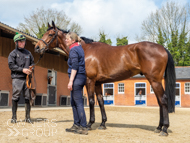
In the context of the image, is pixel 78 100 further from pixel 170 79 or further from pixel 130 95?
pixel 130 95

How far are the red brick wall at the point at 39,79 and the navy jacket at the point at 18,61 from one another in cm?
687

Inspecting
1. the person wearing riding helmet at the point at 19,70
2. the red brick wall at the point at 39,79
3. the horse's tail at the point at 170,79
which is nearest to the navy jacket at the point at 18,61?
the person wearing riding helmet at the point at 19,70

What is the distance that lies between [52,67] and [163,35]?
73.5 feet

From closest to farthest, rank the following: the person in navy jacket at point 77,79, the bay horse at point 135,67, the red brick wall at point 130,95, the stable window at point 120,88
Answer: the person in navy jacket at point 77,79
the bay horse at point 135,67
the red brick wall at point 130,95
the stable window at point 120,88

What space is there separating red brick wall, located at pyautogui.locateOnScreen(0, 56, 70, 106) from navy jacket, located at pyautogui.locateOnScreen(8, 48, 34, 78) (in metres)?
6.87

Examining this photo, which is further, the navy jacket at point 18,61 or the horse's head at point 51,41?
the horse's head at point 51,41

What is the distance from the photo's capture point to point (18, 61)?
520 cm

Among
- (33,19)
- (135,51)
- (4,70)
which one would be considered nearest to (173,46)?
(33,19)

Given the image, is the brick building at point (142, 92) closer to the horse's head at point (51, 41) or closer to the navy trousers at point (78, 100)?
the horse's head at point (51, 41)

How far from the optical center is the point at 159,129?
185 inches

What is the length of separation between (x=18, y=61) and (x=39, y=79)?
9.69 meters

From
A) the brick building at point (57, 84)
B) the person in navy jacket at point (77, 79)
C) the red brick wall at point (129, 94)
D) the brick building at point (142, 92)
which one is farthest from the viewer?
the red brick wall at point (129, 94)

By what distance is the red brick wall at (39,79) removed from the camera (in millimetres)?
11562

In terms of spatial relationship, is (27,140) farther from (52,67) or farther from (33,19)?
(33,19)
